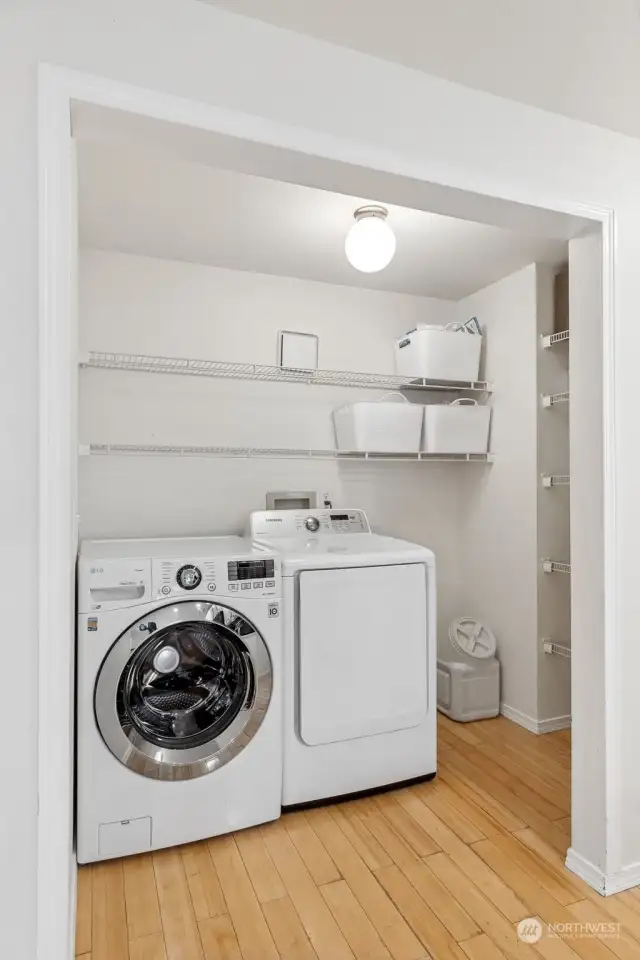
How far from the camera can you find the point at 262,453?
294 cm

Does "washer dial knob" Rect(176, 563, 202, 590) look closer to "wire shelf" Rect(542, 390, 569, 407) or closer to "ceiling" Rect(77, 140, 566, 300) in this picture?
"ceiling" Rect(77, 140, 566, 300)

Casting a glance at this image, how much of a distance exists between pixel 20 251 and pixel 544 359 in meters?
2.44

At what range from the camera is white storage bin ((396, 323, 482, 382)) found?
116 inches

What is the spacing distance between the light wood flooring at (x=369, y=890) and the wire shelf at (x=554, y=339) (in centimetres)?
198

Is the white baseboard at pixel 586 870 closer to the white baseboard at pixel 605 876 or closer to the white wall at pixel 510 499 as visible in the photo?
the white baseboard at pixel 605 876

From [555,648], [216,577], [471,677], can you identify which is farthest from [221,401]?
[555,648]

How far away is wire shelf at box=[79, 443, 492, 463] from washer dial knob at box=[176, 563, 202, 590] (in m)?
0.80

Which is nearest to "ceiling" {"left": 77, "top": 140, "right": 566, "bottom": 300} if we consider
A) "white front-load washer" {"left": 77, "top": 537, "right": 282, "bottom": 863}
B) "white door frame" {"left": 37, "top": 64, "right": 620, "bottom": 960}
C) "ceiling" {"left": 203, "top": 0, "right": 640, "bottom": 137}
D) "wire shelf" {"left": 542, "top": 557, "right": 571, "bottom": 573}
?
"ceiling" {"left": 203, "top": 0, "right": 640, "bottom": 137}

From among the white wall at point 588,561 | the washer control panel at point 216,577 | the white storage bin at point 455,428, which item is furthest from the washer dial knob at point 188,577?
the white storage bin at point 455,428

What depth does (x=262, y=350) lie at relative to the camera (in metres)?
3.00

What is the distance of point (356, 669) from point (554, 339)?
71.6 inches

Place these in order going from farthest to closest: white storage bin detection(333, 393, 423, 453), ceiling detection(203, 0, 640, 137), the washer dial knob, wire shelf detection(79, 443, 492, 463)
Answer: white storage bin detection(333, 393, 423, 453) → wire shelf detection(79, 443, 492, 463) → the washer dial knob → ceiling detection(203, 0, 640, 137)

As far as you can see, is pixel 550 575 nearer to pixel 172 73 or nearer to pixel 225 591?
pixel 225 591

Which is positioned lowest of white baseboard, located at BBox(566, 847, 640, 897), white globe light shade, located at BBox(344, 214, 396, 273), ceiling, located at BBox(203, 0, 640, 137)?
white baseboard, located at BBox(566, 847, 640, 897)
